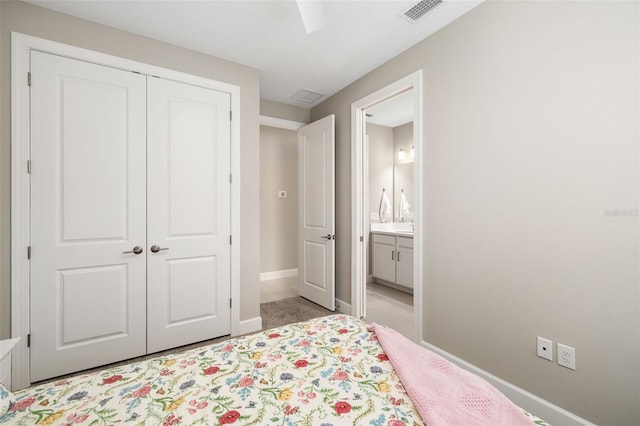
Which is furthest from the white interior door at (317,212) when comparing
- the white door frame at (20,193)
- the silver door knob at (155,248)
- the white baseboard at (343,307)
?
the white door frame at (20,193)

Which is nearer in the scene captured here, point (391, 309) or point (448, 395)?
point (448, 395)

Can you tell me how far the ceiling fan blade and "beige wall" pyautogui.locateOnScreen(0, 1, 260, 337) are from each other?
1482 millimetres

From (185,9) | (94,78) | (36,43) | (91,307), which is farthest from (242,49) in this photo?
(91,307)

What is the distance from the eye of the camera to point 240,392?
1.00m

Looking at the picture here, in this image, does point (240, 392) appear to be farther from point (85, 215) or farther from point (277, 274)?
point (277, 274)

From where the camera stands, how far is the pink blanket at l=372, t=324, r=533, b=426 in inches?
33.6

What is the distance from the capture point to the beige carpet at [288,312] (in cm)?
306

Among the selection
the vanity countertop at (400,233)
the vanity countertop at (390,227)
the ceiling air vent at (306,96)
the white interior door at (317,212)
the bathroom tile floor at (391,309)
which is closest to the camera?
the bathroom tile floor at (391,309)

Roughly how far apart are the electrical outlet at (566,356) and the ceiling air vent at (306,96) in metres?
3.25

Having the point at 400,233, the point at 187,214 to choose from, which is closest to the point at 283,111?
the point at 187,214

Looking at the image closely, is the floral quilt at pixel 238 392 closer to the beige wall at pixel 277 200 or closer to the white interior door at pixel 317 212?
the white interior door at pixel 317 212

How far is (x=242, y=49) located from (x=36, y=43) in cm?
144

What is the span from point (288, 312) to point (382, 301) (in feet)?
4.22

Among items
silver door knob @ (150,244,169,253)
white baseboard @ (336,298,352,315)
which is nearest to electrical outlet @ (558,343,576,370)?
white baseboard @ (336,298,352,315)
